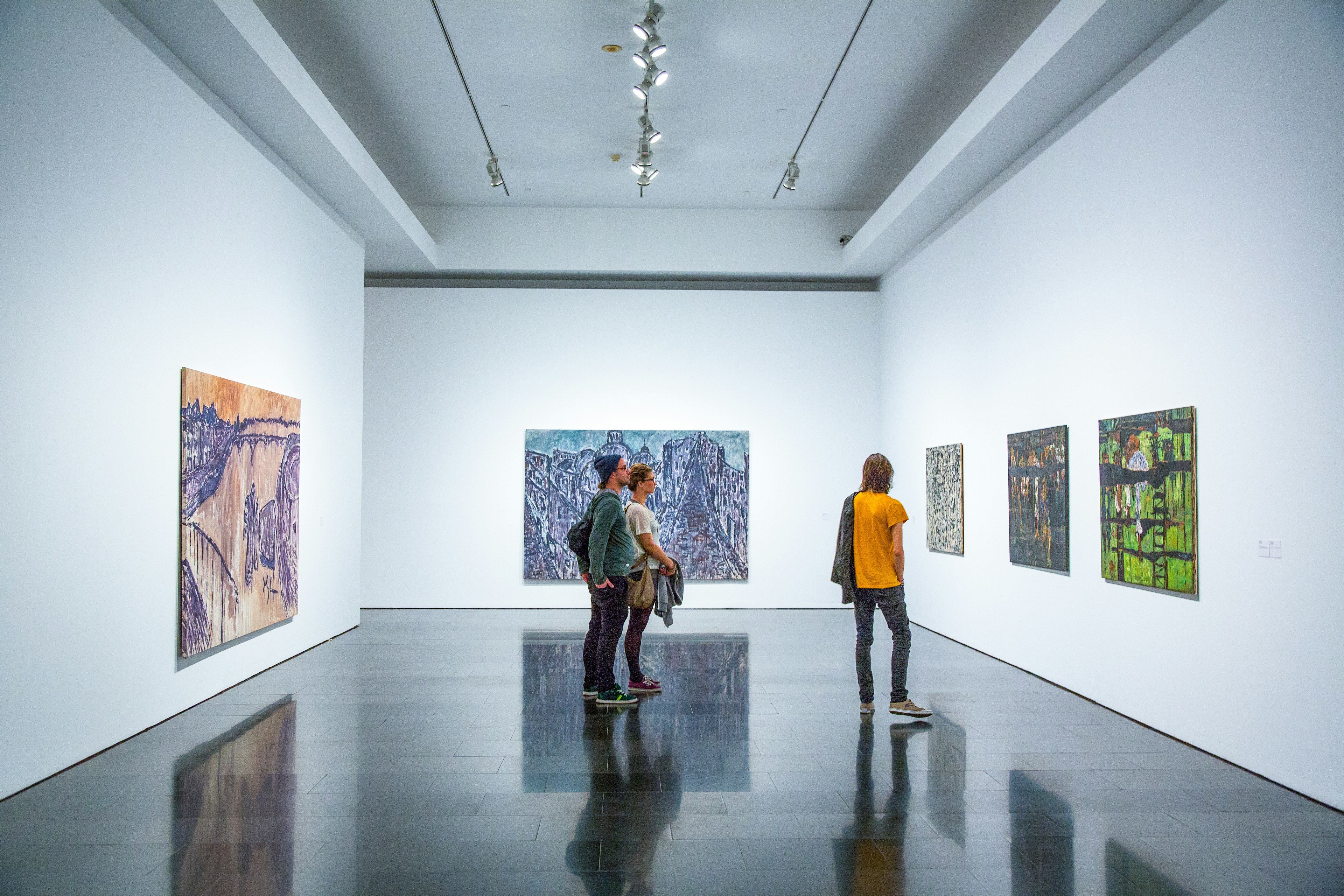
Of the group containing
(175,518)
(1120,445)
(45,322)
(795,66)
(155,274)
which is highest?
(795,66)

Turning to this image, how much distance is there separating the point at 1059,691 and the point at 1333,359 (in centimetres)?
380

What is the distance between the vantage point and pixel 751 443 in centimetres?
1382

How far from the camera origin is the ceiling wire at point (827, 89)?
7.98 m

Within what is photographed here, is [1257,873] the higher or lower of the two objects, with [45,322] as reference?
lower

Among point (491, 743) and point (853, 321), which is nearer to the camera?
point (491, 743)

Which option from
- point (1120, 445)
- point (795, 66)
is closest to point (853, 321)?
point (795, 66)

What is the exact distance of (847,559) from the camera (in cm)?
668

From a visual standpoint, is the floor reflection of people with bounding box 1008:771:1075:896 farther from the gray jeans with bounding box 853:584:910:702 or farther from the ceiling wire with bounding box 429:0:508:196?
the ceiling wire with bounding box 429:0:508:196

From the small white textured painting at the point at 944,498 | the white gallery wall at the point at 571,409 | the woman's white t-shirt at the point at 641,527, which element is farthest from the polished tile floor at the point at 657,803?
the white gallery wall at the point at 571,409

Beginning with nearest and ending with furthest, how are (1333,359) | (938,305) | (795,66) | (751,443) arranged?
(1333,359), (795,66), (938,305), (751,443)

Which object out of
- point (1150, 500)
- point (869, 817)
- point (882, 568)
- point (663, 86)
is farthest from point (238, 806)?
point (663, 86)

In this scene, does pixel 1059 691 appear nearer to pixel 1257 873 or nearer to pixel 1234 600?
pixel 1234 600

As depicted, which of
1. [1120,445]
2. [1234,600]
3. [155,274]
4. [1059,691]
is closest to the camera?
[1234,600]

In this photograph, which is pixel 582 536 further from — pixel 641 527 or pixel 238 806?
pixel 238 806
